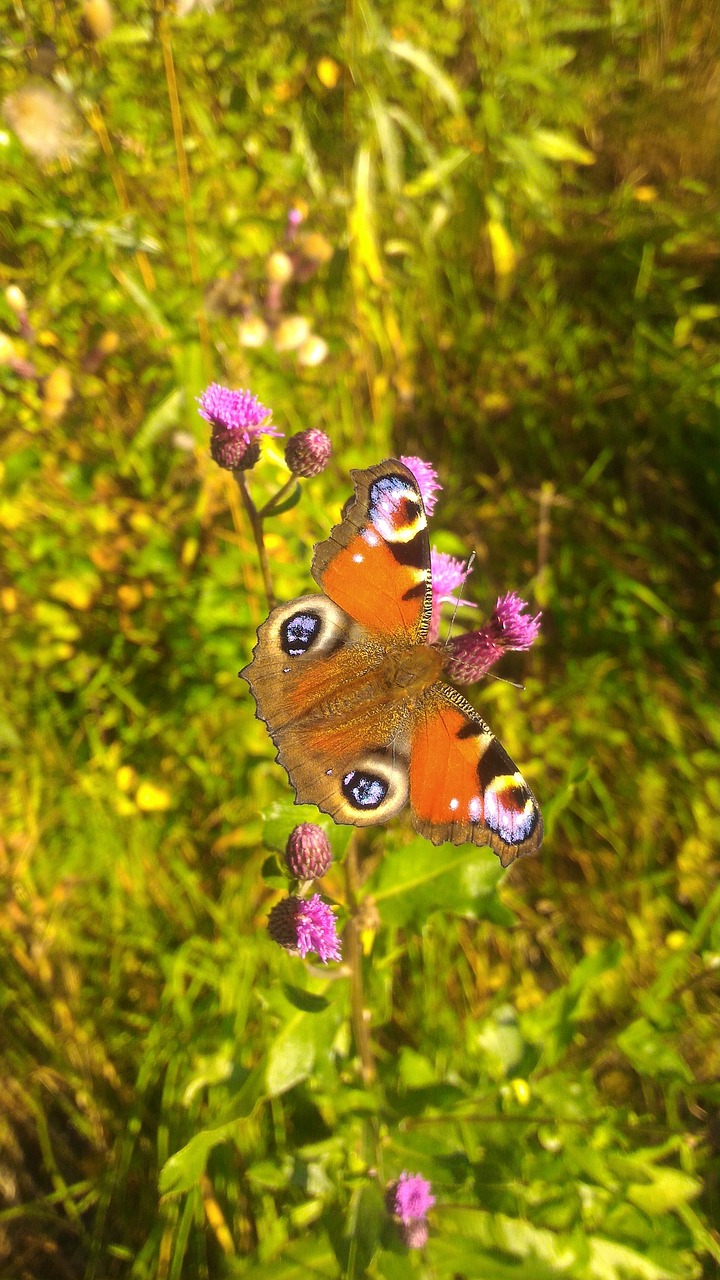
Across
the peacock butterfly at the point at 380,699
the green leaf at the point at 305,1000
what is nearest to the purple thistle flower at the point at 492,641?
the peacock butterfly at the point at 380,699

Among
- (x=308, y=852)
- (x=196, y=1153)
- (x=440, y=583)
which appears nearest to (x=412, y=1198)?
(x=196, y=1153)

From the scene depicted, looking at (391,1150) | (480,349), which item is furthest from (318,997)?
(480,349)

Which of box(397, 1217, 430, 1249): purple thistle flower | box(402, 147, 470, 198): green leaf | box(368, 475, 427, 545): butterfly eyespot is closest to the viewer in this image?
box(368, 475, 427, 545): butterfly eyespot

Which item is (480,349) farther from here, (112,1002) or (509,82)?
(112,1002)

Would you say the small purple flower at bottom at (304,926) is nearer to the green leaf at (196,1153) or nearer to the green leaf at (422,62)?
the green leaf at (196,1153)

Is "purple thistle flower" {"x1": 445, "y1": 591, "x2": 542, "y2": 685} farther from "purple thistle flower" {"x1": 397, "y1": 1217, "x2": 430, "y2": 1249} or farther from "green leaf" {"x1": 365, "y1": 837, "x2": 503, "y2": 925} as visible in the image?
"purple thistle flower" {"x1": 397, "y1": 1217, "x2": 430, "y2": 1249}

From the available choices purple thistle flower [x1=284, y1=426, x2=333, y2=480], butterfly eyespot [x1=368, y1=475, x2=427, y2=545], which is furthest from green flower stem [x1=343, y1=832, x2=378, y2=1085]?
purple thistle flower [x1=284, y1=426, x2=333, y2=480]

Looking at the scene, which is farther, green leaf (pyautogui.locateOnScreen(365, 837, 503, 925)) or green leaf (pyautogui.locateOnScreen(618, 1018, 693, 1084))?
green leaf (pyautogui.locateOnScreen(618, 1018, 693, 1084))

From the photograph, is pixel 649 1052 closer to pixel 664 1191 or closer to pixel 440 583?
pixel 664 1191
